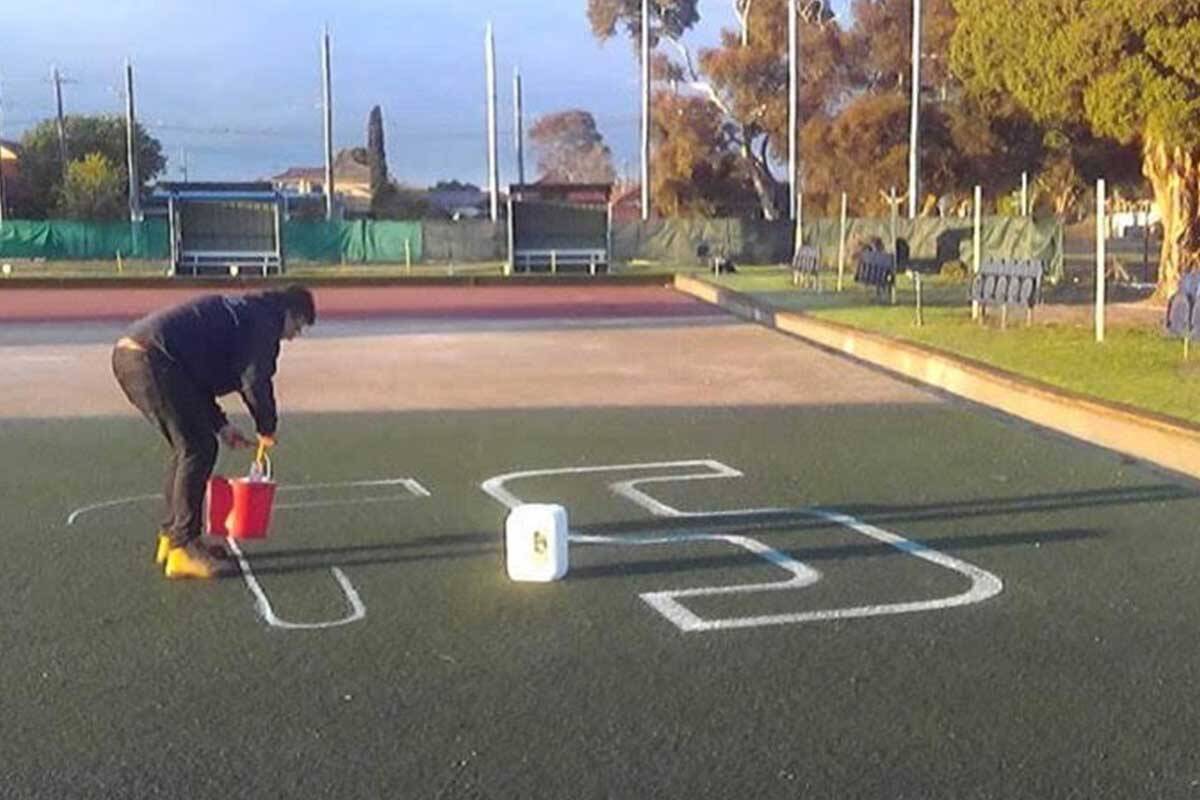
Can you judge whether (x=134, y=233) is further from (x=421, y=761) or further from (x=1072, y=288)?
(x=421, y=761)

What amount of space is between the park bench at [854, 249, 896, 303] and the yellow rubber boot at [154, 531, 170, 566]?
19.6 metres

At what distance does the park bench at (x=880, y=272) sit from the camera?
1011 inches

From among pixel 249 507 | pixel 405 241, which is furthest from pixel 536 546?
pixel 405 241

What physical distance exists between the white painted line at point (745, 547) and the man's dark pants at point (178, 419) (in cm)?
205

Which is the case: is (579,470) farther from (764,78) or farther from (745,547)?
(764,78)

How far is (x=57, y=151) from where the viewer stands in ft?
267

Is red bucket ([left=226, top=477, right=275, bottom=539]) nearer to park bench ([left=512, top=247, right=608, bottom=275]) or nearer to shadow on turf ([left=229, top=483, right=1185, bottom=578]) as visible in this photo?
shadow on turf ([left=229, top=483, right=1185, bottom=578])

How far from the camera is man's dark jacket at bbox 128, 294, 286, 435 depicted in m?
6.99

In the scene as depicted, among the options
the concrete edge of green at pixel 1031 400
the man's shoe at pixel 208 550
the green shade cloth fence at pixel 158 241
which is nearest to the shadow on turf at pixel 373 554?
the man's shoe at pixel 208 550

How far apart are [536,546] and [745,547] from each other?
1.34m

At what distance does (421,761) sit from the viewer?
15.7 ft

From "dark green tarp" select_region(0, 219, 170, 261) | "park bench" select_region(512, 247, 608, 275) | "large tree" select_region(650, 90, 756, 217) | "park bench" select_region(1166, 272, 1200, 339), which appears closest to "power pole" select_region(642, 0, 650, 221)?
"large tree" select_region(650, 90, 756, 217)

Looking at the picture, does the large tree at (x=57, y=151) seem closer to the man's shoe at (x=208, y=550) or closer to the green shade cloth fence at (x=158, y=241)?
the green shade cloth fence at (x=158, y=241)

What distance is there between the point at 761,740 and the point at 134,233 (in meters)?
47.4
